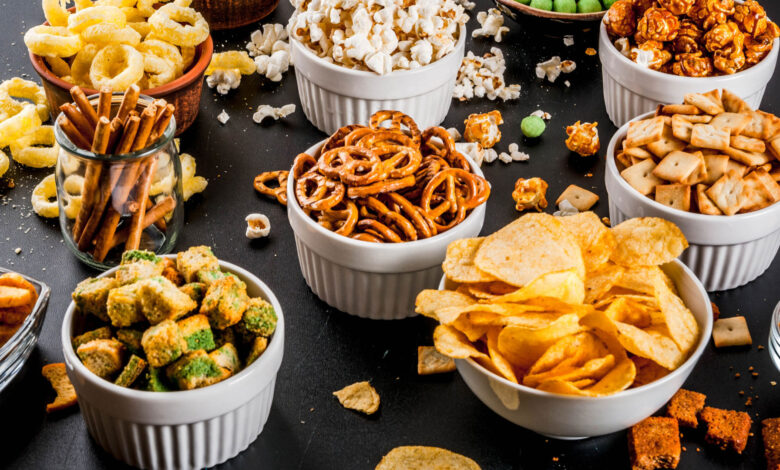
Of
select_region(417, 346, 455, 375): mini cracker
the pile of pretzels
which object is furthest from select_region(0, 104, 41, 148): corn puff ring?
select_region(417, 346, 455, 375): mini cracker

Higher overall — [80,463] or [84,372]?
[84,372]

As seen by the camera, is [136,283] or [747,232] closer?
[136,283]

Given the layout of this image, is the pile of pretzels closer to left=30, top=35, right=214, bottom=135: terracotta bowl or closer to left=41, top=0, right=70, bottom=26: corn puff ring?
left=30, top=35, right=214, bottom=135: terracotta bowl

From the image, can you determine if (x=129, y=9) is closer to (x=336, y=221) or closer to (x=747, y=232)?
(x=336, y=221)

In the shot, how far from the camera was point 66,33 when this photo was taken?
6.10 feet

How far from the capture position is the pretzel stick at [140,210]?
5.29 ft

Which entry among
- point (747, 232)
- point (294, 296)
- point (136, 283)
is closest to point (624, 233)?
point (747, 232)

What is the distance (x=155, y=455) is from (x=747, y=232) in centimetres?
105

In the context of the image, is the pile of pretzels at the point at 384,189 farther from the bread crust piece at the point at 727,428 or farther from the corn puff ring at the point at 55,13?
the corn puff ring at the point at 55,13

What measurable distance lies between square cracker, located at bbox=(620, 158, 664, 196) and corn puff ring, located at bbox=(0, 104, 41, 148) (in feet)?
3.89

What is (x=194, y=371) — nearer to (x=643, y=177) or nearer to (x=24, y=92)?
(x=643, y=177)

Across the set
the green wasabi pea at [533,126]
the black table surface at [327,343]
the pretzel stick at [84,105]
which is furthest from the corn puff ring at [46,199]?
the green wasabi pea at [533,126]

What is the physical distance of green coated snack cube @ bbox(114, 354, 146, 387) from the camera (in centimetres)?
122

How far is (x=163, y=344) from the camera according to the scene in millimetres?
1203
